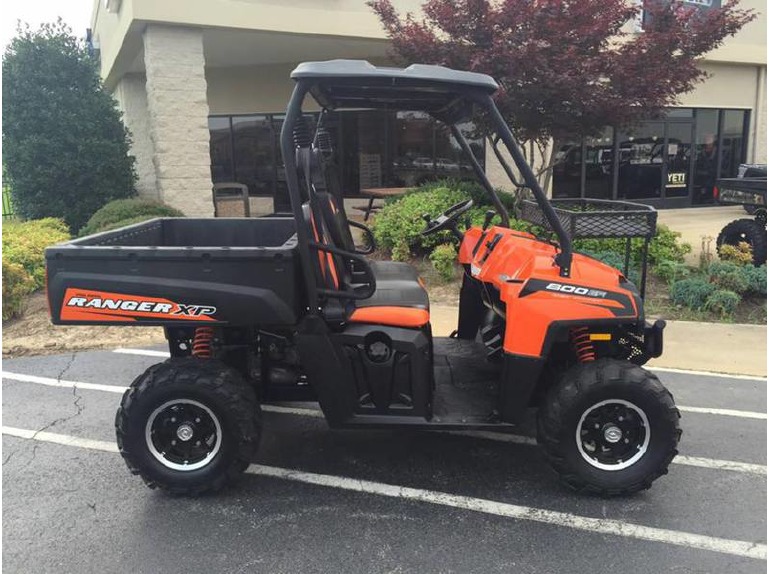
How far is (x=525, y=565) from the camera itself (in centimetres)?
274

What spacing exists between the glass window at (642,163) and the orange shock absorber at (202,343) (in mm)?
14402

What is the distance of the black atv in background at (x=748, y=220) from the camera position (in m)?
8.15

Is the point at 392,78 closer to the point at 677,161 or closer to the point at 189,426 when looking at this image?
the point at 189,426

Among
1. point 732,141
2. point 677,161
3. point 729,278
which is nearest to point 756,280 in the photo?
point 729,278

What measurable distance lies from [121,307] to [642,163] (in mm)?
15371

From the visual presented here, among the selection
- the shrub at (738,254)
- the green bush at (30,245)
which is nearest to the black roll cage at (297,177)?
the green bush at (30,245)

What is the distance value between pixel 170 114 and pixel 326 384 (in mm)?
7636

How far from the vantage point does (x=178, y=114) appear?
→ 9.62 metres

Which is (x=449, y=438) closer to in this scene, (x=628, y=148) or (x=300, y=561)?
(x=300, y=561)

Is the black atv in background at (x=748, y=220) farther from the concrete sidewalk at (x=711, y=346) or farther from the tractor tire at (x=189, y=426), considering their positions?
the tractor tire at (x=189, y=426)

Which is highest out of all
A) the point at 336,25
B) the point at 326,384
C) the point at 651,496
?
the point at 336,25

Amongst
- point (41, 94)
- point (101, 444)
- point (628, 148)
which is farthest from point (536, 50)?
point (628, 148)

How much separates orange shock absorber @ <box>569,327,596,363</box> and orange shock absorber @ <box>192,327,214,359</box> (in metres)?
1.92

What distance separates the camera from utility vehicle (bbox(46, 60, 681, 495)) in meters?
3.08
